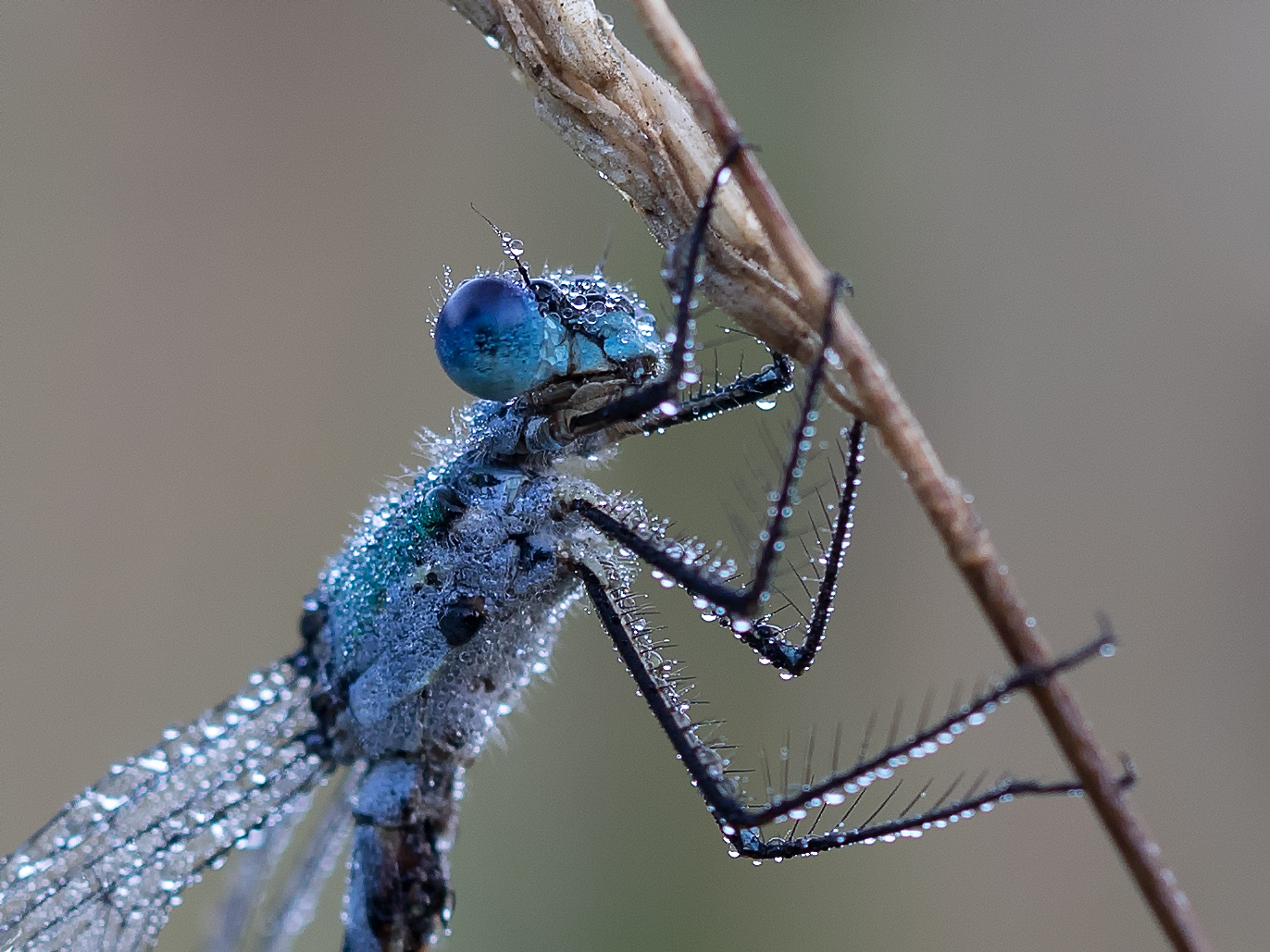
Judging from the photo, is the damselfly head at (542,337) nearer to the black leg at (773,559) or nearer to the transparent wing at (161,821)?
the black leg at (773,559)

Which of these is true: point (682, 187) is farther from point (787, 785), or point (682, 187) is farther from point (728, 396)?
point (787, 785)

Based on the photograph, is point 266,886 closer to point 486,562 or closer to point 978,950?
point 486,562

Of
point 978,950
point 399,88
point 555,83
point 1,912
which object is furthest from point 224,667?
point 555,83

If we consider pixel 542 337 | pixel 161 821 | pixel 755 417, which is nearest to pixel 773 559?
pixel 542 337

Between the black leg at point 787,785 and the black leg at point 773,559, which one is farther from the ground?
the black leg at point 773,559

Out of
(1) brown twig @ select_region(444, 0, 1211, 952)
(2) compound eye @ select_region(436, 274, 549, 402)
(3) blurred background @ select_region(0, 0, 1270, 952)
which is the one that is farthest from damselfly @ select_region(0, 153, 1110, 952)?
(3) blurred background @ select_region(0, 0, 1270, 952)

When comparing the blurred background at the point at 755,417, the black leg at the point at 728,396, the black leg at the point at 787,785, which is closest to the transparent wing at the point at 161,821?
the black leg at the point at 787,785
